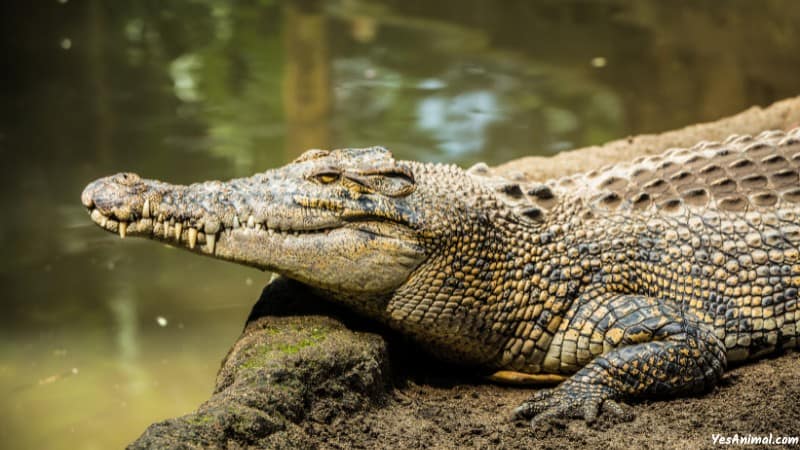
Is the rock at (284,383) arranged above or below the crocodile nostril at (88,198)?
below

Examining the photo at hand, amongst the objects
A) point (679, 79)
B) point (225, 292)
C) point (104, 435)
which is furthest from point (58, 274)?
point (679, 79)

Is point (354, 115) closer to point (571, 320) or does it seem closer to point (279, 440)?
point (571, 320)

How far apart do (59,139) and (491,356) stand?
20.8 ft

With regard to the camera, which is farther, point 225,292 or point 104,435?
point 225,292

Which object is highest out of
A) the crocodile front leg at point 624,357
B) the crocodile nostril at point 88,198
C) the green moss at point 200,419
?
the crocodile nostril at point 88,198

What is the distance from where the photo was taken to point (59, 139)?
28.3 feet

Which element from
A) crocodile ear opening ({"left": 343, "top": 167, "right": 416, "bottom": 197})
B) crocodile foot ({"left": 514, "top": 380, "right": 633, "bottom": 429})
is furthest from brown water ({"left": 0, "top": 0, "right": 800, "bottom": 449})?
crocodile foot ({"left": 514, "top": 380, "right": 633, "bottom": 429})

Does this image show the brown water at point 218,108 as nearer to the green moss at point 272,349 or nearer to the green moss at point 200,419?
the green moss at point 272,349

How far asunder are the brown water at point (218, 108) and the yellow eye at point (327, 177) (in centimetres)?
199

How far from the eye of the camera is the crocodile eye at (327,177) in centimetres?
357

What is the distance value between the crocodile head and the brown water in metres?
1.67

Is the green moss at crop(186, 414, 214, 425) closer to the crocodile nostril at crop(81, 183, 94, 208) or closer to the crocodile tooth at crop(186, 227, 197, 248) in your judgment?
the crocodile tooth at crop(186, 227, 197, 248)

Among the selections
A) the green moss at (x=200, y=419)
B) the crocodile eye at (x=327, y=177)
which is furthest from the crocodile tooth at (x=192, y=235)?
the green moss at (x=200, y=419)

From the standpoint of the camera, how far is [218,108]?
944cm
